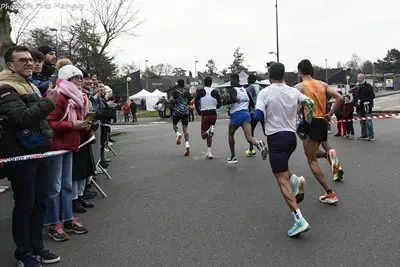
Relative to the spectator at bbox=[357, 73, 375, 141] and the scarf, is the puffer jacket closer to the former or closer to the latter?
the scarf

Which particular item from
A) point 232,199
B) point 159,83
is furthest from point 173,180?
point 159,83

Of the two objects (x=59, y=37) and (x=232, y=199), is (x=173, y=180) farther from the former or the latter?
(x=59, y=37)

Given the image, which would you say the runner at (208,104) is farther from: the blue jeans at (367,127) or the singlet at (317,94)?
the blue jeans at (367,127)

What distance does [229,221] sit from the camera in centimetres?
470

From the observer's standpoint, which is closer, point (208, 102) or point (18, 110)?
point (18, 110)

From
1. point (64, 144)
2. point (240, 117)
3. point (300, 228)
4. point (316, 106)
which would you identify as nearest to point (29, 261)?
point (64, 144)

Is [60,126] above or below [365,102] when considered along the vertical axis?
below

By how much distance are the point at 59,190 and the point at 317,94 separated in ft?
11.9

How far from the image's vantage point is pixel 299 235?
4137 mm

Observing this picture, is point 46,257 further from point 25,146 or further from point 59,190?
point 25,146

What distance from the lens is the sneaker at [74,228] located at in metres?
4.49

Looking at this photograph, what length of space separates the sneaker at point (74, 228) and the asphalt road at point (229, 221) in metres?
0.12

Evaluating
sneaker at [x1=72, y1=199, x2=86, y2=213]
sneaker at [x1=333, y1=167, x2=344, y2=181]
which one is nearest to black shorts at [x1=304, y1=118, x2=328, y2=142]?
sneaker at [x1=333, y1=167, x2=344, y2=181]

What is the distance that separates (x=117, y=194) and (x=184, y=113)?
416cm
